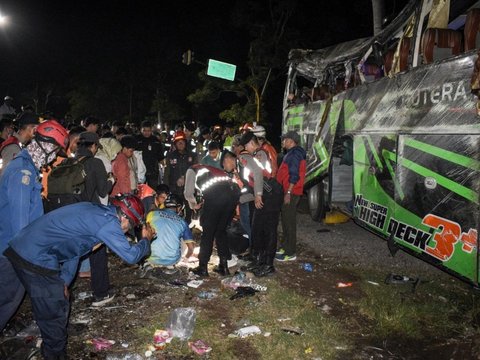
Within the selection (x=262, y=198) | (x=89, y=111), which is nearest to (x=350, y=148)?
(x=262, y=198)

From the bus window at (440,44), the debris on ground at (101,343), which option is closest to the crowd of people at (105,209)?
the debris on ground at (101,343)

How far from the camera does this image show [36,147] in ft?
12.7

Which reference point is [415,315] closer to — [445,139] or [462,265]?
[462,265]

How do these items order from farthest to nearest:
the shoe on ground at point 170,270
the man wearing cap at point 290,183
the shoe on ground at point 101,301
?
the man wearing cap at point 290,183 < the shoe on ground at point 170,270 < the shoe on ground at point 101,301

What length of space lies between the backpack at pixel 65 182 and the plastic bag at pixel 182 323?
168 centimetres

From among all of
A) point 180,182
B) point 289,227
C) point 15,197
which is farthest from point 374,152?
point 15,197

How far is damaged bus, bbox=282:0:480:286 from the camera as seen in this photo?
4129 mm

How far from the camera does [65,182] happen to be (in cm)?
436

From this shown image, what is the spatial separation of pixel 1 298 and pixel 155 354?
1425 mm

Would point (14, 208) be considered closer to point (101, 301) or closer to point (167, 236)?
point (101, 301)

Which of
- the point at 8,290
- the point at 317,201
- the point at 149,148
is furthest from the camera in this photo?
the point at 317,201

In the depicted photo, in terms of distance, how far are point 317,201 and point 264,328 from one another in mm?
4870

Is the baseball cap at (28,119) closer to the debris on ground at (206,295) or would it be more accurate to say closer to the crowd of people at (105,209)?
the crowd of people at (105,209)

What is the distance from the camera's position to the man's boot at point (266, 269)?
5.63m
